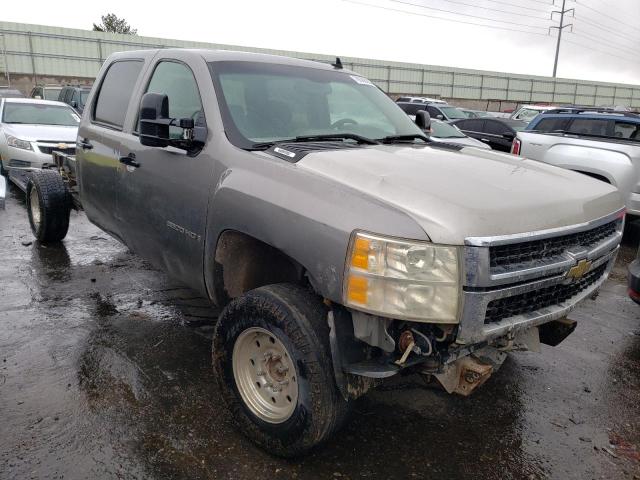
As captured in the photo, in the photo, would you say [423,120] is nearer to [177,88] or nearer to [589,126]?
[177,88]

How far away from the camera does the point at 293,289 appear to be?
264 centimetres

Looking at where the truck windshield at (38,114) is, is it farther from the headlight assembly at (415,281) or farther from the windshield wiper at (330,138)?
the headlight assembly at (415,281)

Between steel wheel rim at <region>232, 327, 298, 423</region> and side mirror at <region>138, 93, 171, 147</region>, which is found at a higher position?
side mirror at <region>138, 93, 171, 147</region>

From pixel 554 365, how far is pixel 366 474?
78.6 inches

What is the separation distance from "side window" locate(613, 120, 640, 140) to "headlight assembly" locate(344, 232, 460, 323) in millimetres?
7246

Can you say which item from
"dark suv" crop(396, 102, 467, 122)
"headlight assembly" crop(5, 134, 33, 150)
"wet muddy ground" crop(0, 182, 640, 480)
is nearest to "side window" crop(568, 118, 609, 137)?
"wet muddy ground" crop(0, 182, 640, 480)

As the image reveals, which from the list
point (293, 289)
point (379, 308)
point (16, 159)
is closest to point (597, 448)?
point (379, 308)

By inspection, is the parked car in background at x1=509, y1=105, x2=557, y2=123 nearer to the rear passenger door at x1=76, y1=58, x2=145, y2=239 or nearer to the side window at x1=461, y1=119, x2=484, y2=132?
the side window at x1=461, y1=119, x2=484, y2=132

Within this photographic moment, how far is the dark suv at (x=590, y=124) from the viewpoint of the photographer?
810 centimetres

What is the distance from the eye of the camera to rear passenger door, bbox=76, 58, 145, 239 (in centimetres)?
421

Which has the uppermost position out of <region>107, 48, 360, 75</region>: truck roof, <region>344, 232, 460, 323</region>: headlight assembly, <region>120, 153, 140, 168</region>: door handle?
<region>107, 48, 360, 75</region>: truck roof

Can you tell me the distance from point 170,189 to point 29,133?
277 inches

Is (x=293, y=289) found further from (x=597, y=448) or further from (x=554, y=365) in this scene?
(x=554, y=365)

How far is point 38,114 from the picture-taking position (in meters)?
10.3
